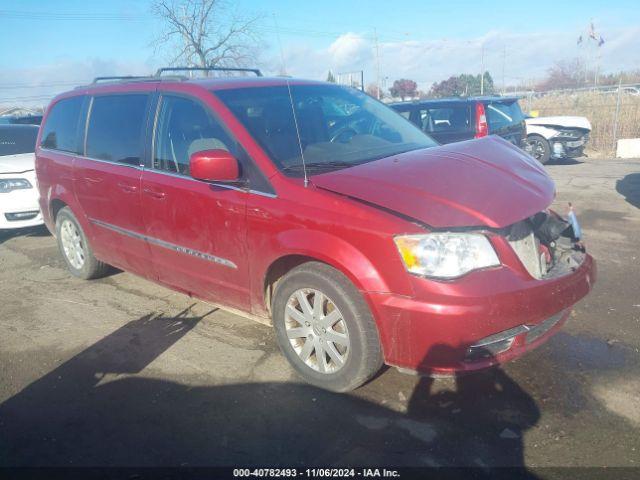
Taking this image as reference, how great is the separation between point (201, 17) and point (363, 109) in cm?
1672

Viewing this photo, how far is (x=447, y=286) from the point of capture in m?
2.68

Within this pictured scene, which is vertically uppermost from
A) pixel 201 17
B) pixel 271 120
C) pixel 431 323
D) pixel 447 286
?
pixel 201 17

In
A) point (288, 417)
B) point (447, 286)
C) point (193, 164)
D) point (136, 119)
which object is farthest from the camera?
point (136, 119)

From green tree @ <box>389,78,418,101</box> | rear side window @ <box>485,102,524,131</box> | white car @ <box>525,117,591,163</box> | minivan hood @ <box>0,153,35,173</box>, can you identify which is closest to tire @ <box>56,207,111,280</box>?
minivan hood @ <box>0,153,35,173</box>

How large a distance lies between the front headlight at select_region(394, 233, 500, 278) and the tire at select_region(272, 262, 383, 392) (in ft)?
1.25

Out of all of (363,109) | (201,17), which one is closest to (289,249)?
(363,109)

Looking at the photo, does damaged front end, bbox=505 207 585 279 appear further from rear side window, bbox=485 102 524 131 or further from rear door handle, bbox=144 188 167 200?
rear side window, bbox=485 102 524 131

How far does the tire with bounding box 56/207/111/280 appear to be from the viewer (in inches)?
207

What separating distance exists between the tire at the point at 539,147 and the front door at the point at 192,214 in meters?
11.2

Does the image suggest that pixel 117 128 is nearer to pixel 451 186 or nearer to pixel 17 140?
pixel 451 186

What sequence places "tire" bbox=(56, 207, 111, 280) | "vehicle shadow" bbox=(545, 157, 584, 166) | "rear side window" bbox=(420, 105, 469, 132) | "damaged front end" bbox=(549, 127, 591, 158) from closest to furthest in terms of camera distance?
"tire" bbox=(56, 207, 111, 280), "rear side window" bbox=(420, 105, 469, 132), "damaged front end" bbox=(549, 127, 591, 158), "vehicle shadow" bbox=(545, 157, 584, 166)

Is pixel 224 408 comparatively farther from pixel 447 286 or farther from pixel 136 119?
pixel 136 119

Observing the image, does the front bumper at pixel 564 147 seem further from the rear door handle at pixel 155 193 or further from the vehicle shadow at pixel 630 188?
the rear door handle at pixel 155 193

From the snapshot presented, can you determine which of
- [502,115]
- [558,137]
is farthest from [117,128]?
[558,137]
